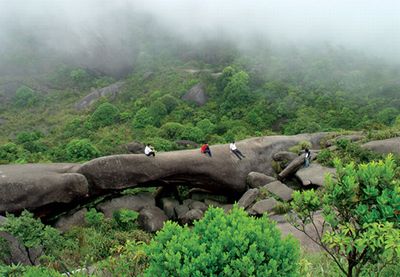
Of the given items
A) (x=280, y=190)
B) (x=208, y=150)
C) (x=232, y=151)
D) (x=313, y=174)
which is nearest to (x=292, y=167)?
(x=313, y=174)

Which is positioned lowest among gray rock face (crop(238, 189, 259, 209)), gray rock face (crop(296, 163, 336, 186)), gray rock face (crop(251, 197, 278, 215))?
gray rock face (crop(238, 189, 259, 209))

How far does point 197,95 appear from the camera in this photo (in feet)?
129

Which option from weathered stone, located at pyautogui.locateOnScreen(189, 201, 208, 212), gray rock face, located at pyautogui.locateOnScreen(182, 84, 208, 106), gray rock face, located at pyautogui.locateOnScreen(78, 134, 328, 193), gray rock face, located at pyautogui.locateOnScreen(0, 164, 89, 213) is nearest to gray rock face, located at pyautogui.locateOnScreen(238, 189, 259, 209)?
gray rock face, located at pyautogui.locateOnScreen(78, 134, 328, 193)

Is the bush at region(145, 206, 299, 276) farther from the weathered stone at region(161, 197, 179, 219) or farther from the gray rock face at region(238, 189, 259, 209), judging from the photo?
the weathered stone at region(161, 197, 179, 219)

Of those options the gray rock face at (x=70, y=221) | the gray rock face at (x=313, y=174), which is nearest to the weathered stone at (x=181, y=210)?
the gray rock face at (x=70, y=221)

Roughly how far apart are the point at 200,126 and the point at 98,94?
52.4ft

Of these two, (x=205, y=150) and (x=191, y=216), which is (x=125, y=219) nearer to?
(x=191, y=216)

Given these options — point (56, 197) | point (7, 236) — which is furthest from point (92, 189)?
point (7, 236)

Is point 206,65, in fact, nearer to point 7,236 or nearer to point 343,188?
point 7,236

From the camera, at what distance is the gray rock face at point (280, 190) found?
18.4m

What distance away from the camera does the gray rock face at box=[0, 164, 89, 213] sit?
16.1 metres

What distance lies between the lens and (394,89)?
115ft

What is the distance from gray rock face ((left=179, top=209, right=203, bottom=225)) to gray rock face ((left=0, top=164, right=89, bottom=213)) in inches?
175

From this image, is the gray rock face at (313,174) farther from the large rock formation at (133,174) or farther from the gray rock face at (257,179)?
the large rock formation at (133,174)
